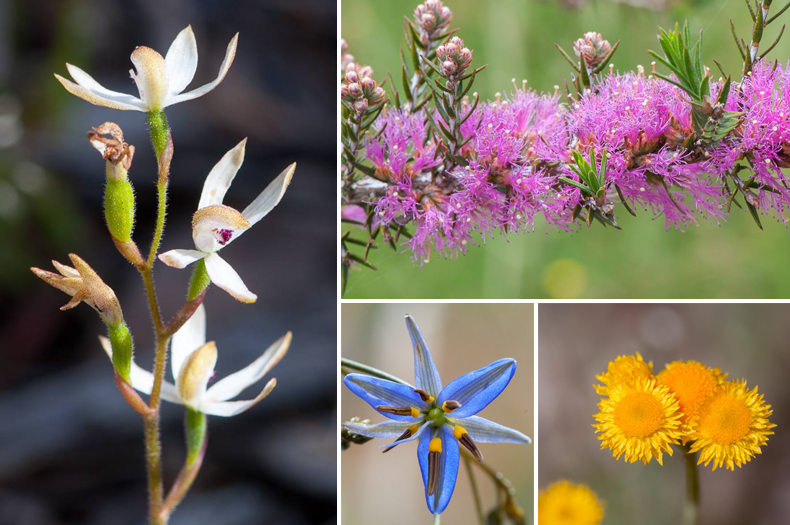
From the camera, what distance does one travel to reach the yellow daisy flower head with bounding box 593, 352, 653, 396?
106 centimetres

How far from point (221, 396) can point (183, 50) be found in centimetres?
45

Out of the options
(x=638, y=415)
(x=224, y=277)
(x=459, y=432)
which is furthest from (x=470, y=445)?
(x=224, y=277)

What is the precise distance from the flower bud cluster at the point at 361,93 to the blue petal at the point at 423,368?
0.33 meters

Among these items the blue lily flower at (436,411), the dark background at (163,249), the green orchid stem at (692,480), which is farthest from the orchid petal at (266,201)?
the dark background at (163,249)

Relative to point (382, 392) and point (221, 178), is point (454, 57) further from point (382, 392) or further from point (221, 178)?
point (382, 392)

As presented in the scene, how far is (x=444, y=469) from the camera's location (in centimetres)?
95

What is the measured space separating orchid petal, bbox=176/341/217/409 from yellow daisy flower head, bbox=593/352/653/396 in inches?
23.8

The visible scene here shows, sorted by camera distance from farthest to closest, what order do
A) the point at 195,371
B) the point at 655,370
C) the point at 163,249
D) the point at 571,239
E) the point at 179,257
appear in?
the point at 571,239
the point at 163,249
the point at 655,370
the point at 195,371
the point at 179,257

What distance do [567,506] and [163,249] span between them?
1.53 meters

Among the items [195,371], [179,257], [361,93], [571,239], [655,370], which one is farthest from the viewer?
[571,239]

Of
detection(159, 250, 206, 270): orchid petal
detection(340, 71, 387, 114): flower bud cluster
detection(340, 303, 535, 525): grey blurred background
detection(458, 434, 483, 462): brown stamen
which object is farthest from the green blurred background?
detection(159, 250, 206, 270): orchid petal

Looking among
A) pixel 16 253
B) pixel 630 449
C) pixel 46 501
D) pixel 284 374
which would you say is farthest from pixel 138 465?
pixel 630 449

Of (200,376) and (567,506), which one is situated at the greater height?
(200,376)

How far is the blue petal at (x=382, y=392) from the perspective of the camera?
0.96 meters
